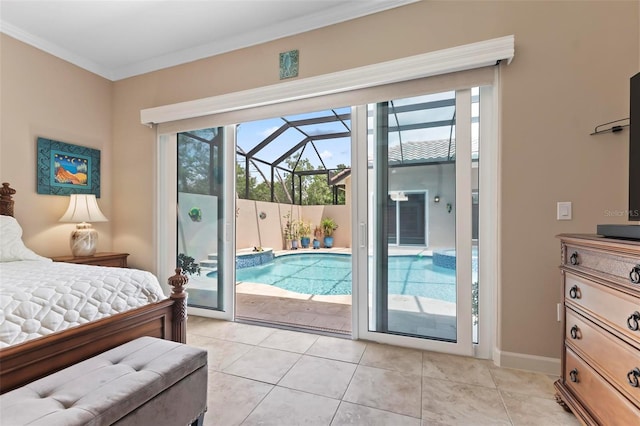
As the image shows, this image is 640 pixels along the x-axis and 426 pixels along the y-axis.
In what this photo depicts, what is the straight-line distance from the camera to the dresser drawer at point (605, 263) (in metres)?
1.09

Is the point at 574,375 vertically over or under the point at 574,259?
under

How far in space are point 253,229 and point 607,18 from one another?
24.2 feet

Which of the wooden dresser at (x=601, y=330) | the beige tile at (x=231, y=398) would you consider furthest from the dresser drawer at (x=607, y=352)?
the beige tile at (x=231, y=398)

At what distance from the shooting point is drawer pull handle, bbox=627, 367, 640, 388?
1053mm

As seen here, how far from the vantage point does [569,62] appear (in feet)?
6.26

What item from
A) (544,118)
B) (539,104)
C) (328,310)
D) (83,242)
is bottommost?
(328,310)

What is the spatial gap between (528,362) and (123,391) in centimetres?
242

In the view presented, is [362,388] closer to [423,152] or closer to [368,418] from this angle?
[368,418]

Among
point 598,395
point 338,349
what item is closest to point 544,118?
point 598,395

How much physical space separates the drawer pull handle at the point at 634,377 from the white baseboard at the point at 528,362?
997 millimetres

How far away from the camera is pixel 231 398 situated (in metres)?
1.71

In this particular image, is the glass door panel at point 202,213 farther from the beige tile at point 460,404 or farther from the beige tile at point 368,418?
the beige tile at point 460,404

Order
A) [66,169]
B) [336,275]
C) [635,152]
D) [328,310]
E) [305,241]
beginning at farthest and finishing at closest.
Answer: [305,241] < [336,275] < [328,310] < [66,169] < [635,152]

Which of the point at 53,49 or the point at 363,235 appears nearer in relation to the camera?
the point at 363,235
